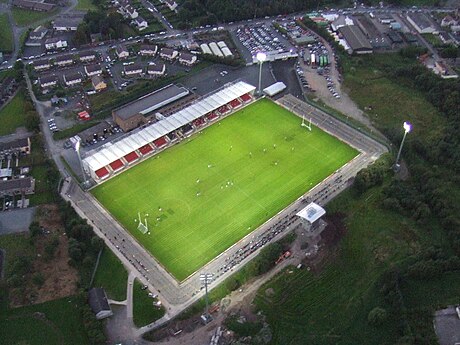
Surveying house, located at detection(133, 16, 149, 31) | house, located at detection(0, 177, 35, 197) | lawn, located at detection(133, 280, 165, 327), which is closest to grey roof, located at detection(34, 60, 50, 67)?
house, located at detection(133, 16, 149, 31)

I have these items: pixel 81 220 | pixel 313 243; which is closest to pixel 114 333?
pixel 81 220

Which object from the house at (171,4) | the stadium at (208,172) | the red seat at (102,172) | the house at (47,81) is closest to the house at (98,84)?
the house at (47,81)

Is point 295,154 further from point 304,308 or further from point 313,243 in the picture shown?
point 304,308

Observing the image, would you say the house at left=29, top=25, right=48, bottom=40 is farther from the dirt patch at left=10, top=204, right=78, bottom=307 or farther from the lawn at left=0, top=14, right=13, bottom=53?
the dirt patch at left=10, top=204, right=78, bottom=307

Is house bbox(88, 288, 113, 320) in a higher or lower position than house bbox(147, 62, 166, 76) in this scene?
lower

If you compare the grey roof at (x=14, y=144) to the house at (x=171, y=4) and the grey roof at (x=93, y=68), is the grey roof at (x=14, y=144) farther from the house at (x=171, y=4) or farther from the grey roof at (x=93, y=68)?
the house at (x=171, y=4)

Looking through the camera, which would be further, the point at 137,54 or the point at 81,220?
the point at 137,54

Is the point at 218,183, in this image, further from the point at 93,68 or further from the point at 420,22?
the point at 420,22
